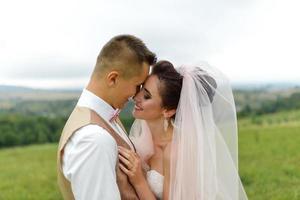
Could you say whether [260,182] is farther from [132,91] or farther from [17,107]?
[17,107]

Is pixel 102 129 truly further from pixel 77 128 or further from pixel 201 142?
Result: pixel 201 142

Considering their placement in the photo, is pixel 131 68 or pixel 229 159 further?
pixel 229 159

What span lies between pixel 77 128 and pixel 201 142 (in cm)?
88

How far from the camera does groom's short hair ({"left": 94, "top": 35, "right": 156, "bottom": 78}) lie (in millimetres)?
2240

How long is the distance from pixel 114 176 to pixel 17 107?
15.4m

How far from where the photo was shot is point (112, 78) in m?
2.24

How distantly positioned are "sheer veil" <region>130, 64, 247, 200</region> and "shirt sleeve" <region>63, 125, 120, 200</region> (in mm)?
711

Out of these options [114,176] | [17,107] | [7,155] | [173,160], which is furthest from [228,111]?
[17,107]

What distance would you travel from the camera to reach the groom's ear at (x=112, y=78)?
2.23 metres

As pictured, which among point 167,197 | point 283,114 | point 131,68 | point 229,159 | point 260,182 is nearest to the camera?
point 131,68

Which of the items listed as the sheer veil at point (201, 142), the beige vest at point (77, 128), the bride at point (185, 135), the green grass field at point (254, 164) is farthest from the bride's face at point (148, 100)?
the green grass field at point (254, 164)

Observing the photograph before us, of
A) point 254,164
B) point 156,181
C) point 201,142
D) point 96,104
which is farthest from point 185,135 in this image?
point 254,164

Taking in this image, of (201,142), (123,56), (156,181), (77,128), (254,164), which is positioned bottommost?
(254,164)

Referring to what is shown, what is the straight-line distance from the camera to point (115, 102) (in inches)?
91.4
